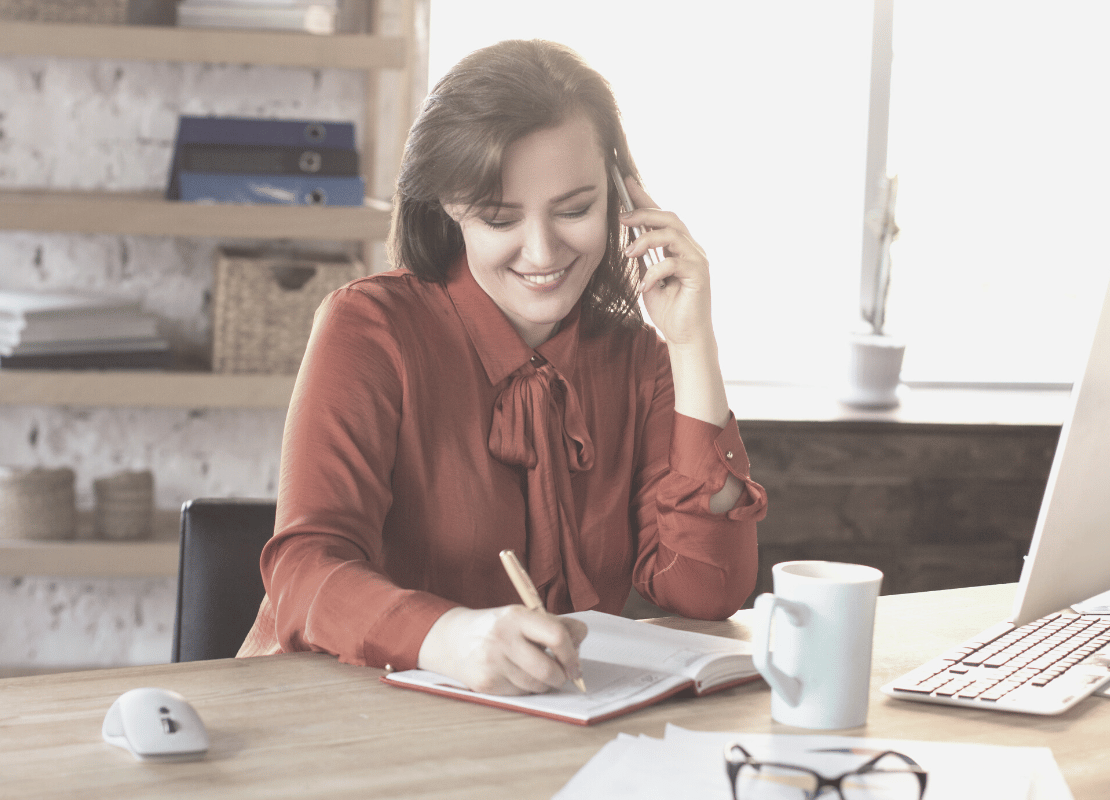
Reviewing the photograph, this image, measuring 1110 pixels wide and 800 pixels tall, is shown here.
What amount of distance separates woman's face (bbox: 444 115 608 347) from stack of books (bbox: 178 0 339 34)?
1065 millimetres

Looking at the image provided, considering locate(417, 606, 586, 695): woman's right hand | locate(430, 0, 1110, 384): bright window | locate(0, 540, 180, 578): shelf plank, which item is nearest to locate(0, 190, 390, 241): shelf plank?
locate(0, 540, 180, 578): shelf plank

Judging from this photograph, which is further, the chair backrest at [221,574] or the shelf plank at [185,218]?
the shelf plank at [185,218]

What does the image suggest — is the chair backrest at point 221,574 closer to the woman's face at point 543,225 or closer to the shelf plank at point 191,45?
the woman's face at point 543,225

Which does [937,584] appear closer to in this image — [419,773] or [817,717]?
[817,717]

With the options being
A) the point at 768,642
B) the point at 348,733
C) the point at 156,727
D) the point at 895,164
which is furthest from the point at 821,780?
the point at 895,164

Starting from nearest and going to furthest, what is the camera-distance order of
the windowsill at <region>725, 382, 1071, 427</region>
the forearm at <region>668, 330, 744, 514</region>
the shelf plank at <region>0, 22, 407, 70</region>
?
the forearm at <region>668, 330, 744, 514</region>
the shelf plank at <region>0, 22, 407, 70</region>
the windowsill at <region>725, 382, 1071, 427</region>

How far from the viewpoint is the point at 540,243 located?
50.3 inches

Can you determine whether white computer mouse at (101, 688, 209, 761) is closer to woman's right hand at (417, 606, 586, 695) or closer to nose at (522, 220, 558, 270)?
woman's right hand at (417, 606, 586, 695)

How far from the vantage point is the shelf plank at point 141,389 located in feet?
Answer: 7.11

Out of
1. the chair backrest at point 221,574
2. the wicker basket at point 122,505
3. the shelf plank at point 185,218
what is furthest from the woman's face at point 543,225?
the wicker basket at point 122,505

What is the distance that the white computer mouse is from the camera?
81 centimetres

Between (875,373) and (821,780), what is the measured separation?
196 cm

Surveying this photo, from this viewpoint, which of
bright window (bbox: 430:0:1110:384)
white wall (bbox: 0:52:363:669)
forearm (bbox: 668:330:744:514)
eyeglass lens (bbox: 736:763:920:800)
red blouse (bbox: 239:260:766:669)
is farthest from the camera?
bright window (bbox: 430:0:1110:384)

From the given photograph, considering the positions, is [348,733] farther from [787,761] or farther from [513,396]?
[513,396]
